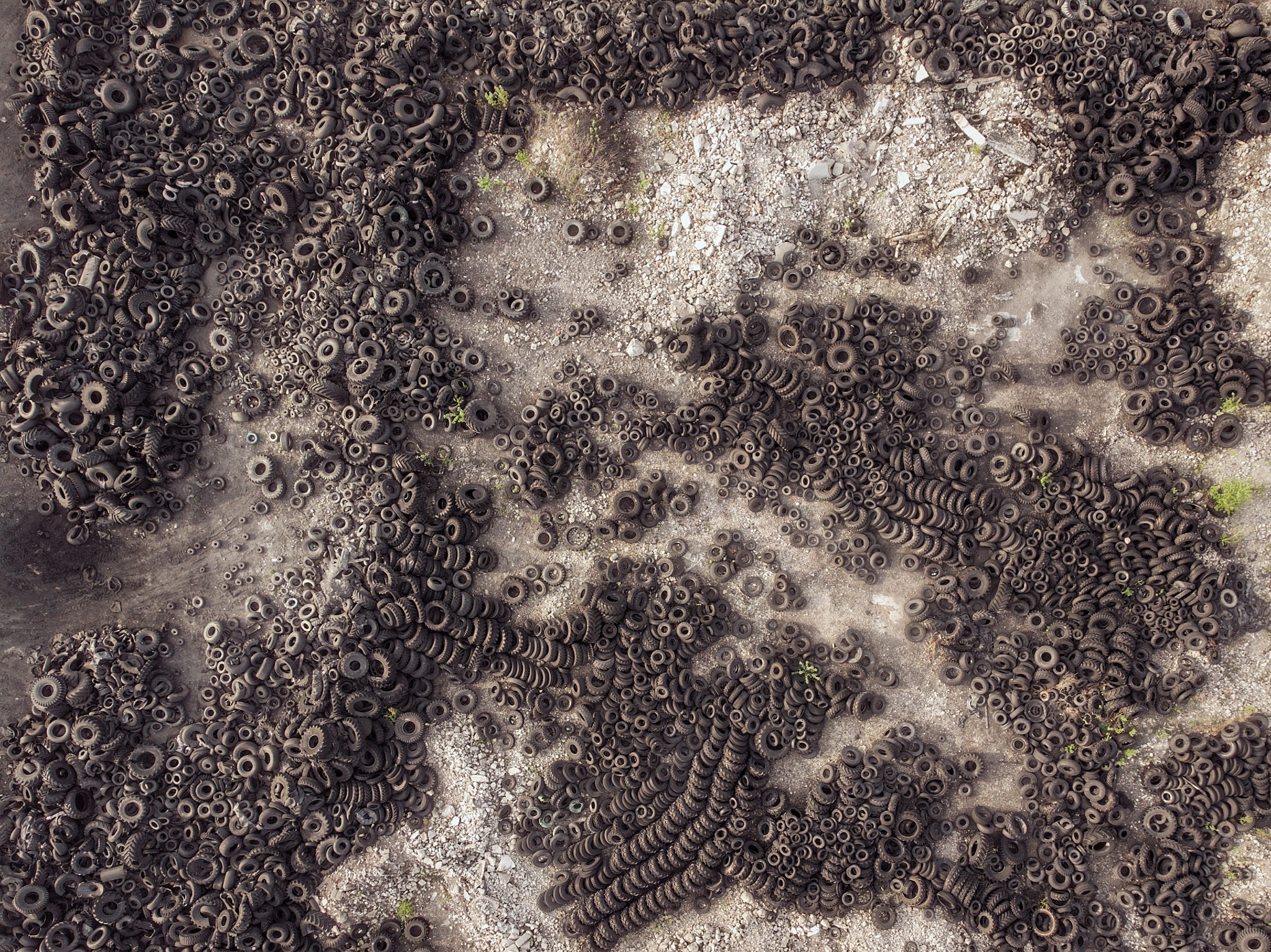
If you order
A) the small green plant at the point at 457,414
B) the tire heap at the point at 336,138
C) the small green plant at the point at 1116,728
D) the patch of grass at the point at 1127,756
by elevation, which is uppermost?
the tire heap at the point at 336,138

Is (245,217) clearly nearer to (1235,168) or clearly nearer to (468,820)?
(468,820)

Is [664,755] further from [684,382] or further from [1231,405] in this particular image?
[1231,405]

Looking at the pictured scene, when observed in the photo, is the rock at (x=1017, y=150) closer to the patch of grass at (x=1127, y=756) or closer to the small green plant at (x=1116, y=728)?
the small green plant at (x=1116, y=728)

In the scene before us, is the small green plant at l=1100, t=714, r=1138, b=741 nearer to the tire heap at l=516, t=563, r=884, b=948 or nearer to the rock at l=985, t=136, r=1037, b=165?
the tire heap at l=516, t=563, r=884, b=948

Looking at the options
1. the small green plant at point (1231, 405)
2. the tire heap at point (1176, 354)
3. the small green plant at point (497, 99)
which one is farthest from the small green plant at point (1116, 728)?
the small green plant at point (497, 99)

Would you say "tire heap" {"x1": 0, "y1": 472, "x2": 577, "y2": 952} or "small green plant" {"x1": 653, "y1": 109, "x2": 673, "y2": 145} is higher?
"small green plant" {"x1": 653, "y1": 109, "x2": 673, "y2": 145}

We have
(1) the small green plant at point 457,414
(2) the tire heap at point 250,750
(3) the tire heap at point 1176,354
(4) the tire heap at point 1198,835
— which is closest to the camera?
(2) the tire heap at point 250,750

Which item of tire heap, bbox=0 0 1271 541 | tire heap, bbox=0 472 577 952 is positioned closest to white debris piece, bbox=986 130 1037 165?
tire heap, bbox=0 0 1271 541
